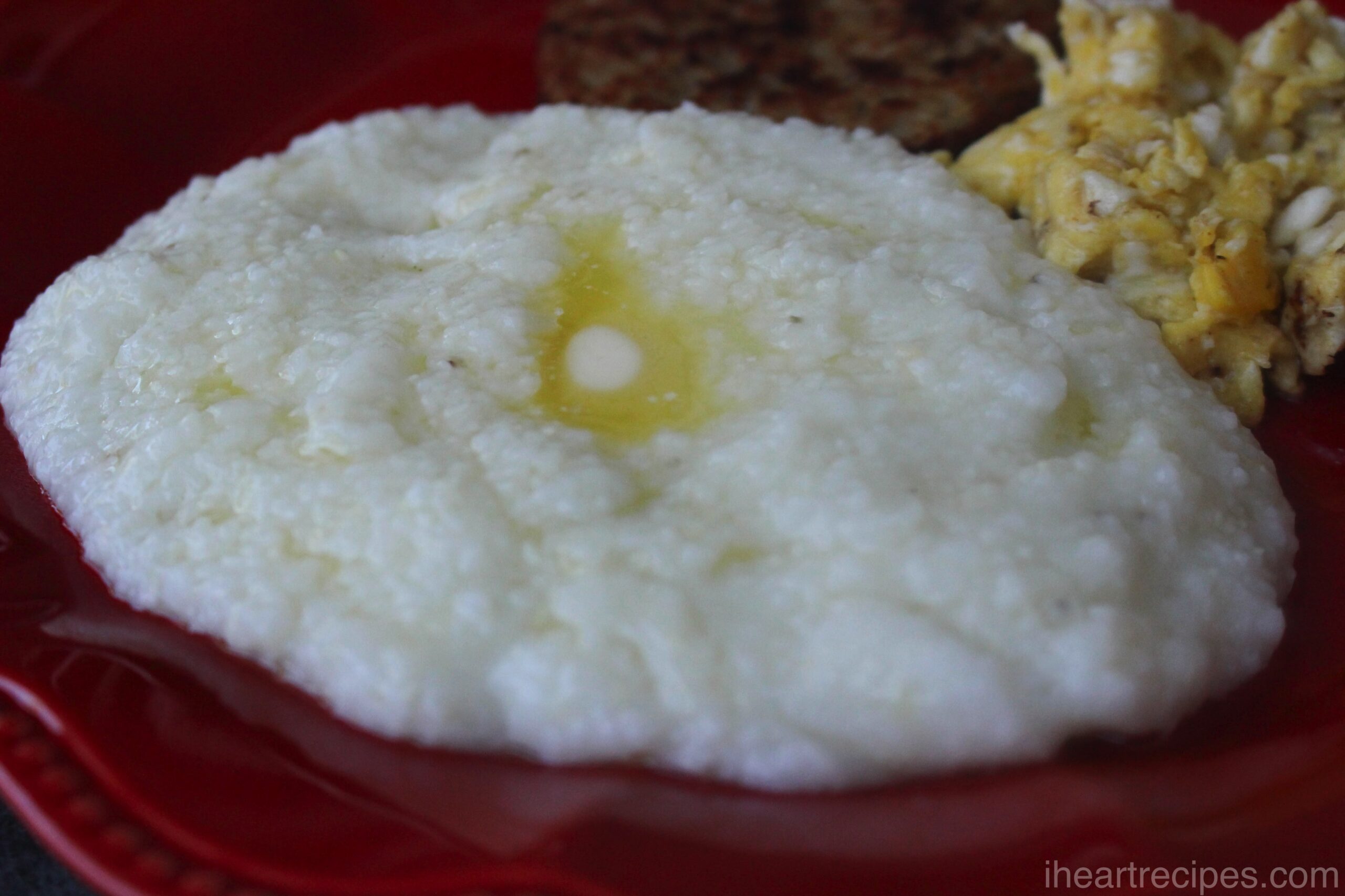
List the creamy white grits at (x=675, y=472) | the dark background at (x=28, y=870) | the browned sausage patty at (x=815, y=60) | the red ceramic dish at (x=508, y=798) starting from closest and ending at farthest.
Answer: the red ceramic dish at (x=508, y=798)
the creamy white grits at (x=675, y=472)
the dark background at (x=28, y=870)
the browned sausage patty at (x=815, y=60)

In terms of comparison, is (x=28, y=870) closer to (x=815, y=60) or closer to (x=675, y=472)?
(x=675, y=472)

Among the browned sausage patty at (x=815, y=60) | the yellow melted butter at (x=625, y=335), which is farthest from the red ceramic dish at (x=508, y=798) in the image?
the browned sausage patty at (x=815, y=60)

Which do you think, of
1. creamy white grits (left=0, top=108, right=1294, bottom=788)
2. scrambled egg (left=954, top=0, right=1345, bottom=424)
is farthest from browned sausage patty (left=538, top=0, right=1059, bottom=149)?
creamy white grits (left=0, top=108, right=1294, bottom=788)

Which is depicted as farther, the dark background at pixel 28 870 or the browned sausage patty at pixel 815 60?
the browned sausage patty at pixel 815 60

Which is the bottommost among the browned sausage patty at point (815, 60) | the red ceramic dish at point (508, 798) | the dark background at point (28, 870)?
the dark background at point (28, 870)

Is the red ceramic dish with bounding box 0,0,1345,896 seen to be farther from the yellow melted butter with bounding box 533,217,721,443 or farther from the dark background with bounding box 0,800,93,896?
the yellow melted butter with bounding box 533,217,721,443

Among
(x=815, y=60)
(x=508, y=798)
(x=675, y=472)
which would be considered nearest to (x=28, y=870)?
(x=508, y=798)

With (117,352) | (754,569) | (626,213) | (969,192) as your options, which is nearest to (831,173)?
(969,192)

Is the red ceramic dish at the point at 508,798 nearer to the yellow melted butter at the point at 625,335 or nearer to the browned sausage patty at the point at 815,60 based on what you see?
the yellow melted butter at the point at 625,335
